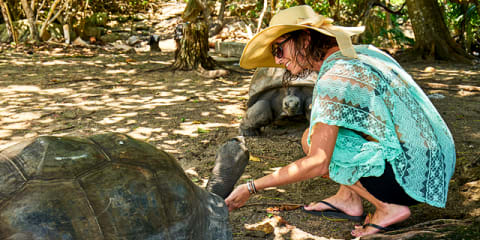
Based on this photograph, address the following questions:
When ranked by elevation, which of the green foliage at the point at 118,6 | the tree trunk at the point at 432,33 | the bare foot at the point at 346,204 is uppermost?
the green foliage at the point at 118,6

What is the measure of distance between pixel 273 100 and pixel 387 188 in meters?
2.16

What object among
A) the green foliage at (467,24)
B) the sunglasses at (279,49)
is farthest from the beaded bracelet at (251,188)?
the green foliage at (467,24)

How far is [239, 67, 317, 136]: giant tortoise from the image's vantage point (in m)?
3.63

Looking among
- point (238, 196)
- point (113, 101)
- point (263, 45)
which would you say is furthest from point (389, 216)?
point (113, 101)

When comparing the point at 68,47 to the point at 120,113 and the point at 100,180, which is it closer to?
the point at 120,113

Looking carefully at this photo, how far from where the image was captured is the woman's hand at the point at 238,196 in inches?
74.2

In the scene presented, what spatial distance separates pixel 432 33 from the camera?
747 cm

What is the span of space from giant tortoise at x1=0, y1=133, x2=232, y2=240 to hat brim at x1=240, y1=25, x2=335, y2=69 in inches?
28.7

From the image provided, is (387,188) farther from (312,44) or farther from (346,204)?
(312,44)

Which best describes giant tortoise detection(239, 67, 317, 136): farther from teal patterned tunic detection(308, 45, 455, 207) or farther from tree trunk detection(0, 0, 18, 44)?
tree trunk detection(0, 0, 18, 44)

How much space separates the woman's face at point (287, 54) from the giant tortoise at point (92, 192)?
0.71 m

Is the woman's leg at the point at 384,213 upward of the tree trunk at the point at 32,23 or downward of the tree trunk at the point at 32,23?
downward

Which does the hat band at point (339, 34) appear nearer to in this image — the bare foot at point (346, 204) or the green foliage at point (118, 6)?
the bare foot at point (346, 204)

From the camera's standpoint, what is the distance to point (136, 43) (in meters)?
10.6
